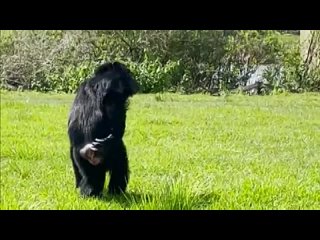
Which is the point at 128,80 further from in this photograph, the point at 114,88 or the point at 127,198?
the point at 127,198

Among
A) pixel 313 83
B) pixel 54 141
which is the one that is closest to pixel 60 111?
pixel 54 141

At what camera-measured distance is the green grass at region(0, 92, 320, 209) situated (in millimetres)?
2576

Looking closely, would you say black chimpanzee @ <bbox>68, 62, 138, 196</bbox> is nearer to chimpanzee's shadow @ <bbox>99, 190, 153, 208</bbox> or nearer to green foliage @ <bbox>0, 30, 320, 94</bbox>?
chimpanzee's shadow @ <bbox>99, 190, 153, 208</bbox>

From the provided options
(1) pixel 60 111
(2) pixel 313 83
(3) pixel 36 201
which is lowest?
(3) pixel 36 201

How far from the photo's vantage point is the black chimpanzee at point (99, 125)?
2496 millimetres

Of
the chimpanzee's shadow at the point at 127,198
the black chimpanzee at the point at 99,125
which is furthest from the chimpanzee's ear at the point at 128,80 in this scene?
the chimpanzee's shadow at the point at 127,198

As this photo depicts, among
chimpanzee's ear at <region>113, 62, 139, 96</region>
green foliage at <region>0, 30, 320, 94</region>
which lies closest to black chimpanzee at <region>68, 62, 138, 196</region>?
chimpanzee's ear at <region>113, 62, 139, 96</region>

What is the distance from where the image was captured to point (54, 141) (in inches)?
105

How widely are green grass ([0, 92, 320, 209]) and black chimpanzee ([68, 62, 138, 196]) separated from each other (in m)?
0.07
